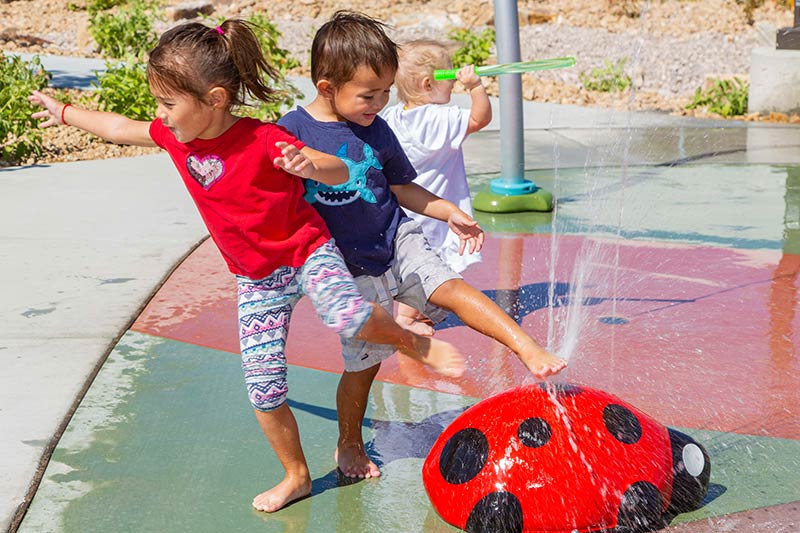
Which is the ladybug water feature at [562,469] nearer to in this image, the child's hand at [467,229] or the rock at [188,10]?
the child's hand at [467,229]

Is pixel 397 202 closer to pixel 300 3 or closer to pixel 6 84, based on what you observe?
pixel 6 84

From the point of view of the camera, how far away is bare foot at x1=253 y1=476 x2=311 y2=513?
9.78 ft

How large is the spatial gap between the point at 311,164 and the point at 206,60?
404mm

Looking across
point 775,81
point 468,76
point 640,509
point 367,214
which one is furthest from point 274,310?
point 775,81

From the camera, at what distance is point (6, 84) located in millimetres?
8758

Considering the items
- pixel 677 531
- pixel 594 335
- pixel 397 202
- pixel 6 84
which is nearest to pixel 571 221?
pixel 594 335

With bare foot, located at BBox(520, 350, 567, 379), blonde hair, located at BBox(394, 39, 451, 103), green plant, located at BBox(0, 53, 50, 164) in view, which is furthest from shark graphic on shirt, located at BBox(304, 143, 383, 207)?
green plant, located at BBox(0, 53, 50, 164)

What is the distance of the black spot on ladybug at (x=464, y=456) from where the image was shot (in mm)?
2846

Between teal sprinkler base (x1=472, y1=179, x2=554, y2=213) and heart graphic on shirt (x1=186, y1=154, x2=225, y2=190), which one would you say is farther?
teal sprinkler base (x1=472, y1=179, x2=554, y2=213)

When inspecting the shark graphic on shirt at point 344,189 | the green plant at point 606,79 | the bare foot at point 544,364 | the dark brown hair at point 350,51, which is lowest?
the green plant at point 606,79

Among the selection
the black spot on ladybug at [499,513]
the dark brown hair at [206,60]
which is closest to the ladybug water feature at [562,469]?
the black spot on ladybug at [499,513]

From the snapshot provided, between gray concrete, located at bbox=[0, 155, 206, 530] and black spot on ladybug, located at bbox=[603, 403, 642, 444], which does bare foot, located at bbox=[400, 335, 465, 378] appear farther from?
gray concrete, located at bbox=[0, 155, 206, 530]

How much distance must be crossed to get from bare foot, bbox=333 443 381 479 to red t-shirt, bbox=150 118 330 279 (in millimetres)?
661

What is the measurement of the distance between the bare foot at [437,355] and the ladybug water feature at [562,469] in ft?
0.50
